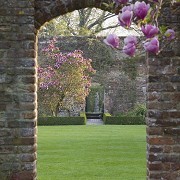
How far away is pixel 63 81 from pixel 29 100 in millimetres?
14481

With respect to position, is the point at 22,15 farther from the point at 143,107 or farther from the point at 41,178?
the point at 143,107

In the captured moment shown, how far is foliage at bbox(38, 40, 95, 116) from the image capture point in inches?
757

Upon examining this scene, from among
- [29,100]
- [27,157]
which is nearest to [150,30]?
[29,100]

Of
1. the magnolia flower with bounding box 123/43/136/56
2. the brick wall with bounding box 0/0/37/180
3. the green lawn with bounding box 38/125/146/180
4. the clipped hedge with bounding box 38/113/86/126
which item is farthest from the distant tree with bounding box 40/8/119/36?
the magnolia flower with bounding box 123/43/136/56

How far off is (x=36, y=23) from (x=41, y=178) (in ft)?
8.92

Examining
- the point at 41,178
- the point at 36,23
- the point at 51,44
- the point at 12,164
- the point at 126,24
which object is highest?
the point at 51,44

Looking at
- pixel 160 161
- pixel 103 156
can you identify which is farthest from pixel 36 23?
pixel 103 156

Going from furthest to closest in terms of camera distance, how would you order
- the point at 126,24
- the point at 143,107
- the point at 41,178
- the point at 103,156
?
the point at 143,107
the point at 103,156
the point at 41,178
the point at 126,24

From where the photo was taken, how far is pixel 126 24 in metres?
2.18

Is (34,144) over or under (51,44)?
under

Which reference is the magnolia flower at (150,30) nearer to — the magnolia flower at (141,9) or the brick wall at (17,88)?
the magnolia flower at (141,9)

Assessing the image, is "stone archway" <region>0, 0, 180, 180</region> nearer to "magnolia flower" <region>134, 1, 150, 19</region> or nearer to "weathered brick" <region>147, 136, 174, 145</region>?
"weathered brick" <region>147, 136, 174, 145</region>

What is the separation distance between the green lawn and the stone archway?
222 cm

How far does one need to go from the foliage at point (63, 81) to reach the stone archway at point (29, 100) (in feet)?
47.2
